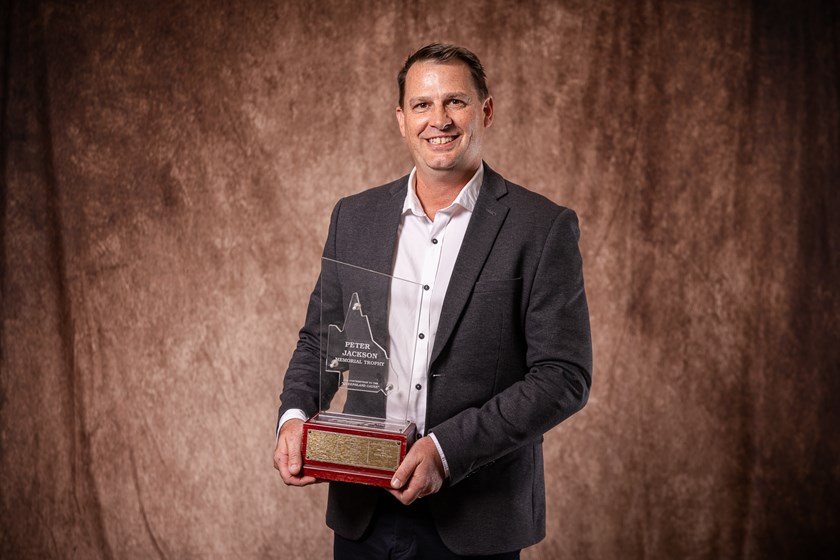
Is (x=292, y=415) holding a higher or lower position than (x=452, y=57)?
lower

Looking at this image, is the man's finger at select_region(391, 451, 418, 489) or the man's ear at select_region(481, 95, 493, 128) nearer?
the man's finger at select_region(391, 451, 418, 489)

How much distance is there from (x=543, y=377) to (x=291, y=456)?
0.56 m

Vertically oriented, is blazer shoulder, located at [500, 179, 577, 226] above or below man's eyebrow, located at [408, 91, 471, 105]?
below

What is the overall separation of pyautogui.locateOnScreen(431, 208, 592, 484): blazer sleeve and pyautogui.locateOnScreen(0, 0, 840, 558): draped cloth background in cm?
145

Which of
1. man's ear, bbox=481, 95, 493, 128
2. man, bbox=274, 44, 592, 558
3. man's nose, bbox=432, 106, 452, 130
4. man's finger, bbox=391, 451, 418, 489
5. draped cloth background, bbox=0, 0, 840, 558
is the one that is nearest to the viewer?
man's finger, bbox=391, 451, 418, 489

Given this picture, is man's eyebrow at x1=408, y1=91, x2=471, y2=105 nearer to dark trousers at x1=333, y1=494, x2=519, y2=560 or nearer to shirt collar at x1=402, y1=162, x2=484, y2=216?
shirt collar at x1=402, y1=162, x2=484, y2=216

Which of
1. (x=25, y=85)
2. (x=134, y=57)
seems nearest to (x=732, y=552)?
(x=134, y=57)

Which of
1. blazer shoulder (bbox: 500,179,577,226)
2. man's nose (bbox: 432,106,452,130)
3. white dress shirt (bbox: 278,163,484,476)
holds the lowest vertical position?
white dress shirt (bbox: 278,163,484,476)

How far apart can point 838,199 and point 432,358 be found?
2174 millimetres

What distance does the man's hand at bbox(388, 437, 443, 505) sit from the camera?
1462mm

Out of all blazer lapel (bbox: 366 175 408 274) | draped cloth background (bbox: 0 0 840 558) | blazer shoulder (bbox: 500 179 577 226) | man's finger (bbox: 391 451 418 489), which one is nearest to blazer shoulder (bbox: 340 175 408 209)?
blazer lapel (bbox: 366 175 408 274)

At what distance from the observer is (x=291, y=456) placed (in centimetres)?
155

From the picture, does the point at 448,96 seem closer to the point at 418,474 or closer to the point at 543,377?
the point at 543,377

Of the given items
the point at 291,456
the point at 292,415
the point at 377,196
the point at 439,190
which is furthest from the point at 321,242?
the point at 291,456
